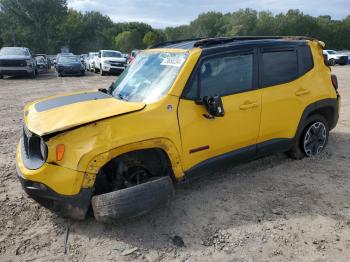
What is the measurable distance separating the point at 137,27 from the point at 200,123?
96052 mm

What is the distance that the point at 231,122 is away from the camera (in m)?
4.23

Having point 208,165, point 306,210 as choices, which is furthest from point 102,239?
point 306,210

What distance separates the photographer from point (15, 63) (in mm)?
20266

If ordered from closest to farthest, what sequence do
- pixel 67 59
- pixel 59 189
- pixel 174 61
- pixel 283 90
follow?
pixel 59 189 < pixel 174 61 < pixel 283 90 < pixel 67 59

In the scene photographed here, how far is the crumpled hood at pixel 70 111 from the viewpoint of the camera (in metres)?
3.46

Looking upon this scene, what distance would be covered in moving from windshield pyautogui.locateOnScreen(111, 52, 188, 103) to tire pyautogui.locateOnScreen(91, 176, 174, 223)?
929 mm

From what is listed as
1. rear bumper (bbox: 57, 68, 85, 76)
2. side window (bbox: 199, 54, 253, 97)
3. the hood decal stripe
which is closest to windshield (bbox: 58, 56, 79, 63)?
rear bumper (bbox: 57, 68, 85, 76)

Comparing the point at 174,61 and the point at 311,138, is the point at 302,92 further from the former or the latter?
the point at 174,61

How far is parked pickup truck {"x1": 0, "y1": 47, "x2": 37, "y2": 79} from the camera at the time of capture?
793 inches

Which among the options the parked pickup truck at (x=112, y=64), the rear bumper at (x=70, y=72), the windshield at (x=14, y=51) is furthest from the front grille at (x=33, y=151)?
the rear bumper at (x=70, y=72)

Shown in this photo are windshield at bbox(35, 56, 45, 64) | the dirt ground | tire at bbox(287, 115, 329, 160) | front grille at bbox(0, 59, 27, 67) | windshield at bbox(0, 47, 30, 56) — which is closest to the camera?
the dirt ground

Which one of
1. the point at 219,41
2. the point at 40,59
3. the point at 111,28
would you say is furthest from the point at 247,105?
the point at 111,28

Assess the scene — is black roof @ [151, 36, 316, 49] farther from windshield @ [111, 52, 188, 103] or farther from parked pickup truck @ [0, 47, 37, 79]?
parked pickup truck @ [0, 47, 37, 79]

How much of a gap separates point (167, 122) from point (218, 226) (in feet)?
3.79
